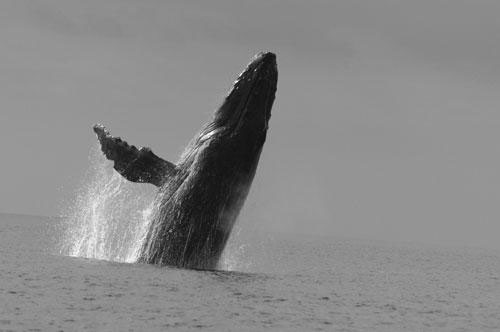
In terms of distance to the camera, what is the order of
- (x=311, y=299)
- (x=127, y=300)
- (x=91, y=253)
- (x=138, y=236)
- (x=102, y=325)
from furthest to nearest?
(x=91, y=253) < (x=311, y=299) < (x=138, y=236) < (x=127, y=300) < (x=102, y=325)

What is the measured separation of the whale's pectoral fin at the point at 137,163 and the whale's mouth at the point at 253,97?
1734 millimetres

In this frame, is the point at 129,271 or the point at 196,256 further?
the point at 129,271

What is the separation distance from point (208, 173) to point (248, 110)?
191 centimetres

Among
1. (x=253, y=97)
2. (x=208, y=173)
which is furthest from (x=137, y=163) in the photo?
(x=253, y=97)

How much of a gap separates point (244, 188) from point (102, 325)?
5.84 meters

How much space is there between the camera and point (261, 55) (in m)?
22.7

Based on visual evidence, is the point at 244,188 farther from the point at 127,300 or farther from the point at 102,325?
the point at 102,325

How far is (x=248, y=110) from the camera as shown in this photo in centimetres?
2238

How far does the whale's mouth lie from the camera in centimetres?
2236

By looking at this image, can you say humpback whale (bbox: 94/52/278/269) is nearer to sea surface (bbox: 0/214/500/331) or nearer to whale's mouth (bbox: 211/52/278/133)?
whale's mouth (bbox: 211/52/278/133)

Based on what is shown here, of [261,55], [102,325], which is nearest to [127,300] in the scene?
[102,325]

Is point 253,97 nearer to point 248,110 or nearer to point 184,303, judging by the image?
point 248,110

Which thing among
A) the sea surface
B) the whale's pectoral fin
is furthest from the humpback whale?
the sea surface

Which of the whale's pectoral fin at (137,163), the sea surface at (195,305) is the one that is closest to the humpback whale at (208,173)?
the whale's pectoral fin at (137,163)
